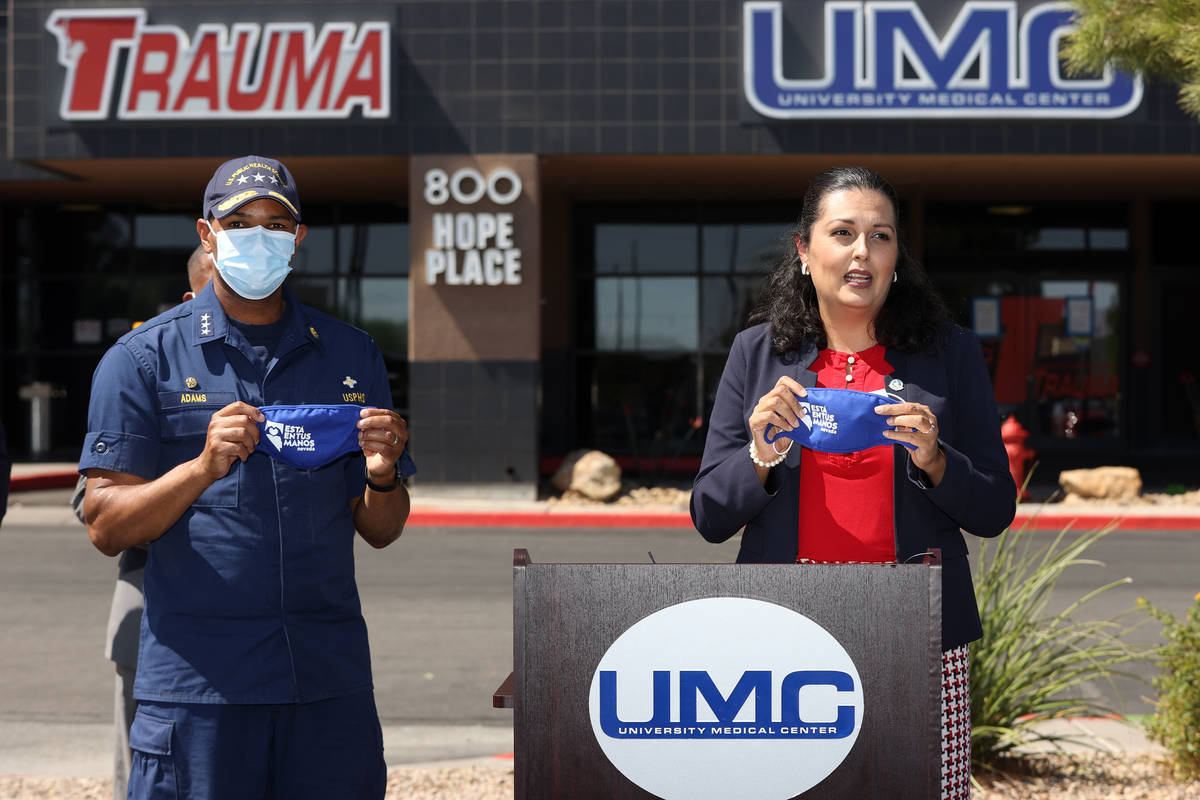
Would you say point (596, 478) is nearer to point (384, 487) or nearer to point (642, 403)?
point (642, 403)

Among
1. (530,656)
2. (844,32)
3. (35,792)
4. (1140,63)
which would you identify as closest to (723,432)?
(530,656)

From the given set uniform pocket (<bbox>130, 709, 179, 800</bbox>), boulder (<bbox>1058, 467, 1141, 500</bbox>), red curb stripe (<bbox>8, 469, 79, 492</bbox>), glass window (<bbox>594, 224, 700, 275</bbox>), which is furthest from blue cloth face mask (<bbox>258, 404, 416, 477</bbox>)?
glass window (<bbox>594, 224, 700, 275</bbox>)

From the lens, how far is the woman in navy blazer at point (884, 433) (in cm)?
287

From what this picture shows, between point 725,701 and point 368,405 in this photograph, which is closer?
point 725,701

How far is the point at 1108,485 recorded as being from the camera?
1656cm

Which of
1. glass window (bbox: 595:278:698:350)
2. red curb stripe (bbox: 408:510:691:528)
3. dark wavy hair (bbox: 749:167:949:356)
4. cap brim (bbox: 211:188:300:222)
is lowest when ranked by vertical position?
red curb stripe (bbox: 408:510:691:528)

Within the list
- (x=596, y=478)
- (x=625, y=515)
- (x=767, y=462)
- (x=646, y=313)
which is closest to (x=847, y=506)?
(x=767, y=462)

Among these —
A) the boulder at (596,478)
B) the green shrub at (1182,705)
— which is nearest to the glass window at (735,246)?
the boulder at (596,478)

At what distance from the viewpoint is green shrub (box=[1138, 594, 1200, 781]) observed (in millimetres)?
4770

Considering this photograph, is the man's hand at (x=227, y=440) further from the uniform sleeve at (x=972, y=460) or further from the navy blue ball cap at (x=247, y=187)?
the uniform sleeve at (x=972, y=460)

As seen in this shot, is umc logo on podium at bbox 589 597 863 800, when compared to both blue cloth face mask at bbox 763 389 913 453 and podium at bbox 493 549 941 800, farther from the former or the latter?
blue cloth face mask at bbox 763 389 913 453

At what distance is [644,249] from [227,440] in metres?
Result: 18.4

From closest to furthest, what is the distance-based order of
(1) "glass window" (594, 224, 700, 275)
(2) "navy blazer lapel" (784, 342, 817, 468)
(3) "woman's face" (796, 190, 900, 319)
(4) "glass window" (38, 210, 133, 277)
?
(3) "woman's face" (796, 190, 900, 319) < (2) "navy blazer lapel" (784, 342, 817, 468) < (1) "glass window" (594, 224, 700, 275) < (4) "glass window" (38, 210, 133, 277)

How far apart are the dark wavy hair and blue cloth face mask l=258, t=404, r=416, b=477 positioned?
1052 mm
